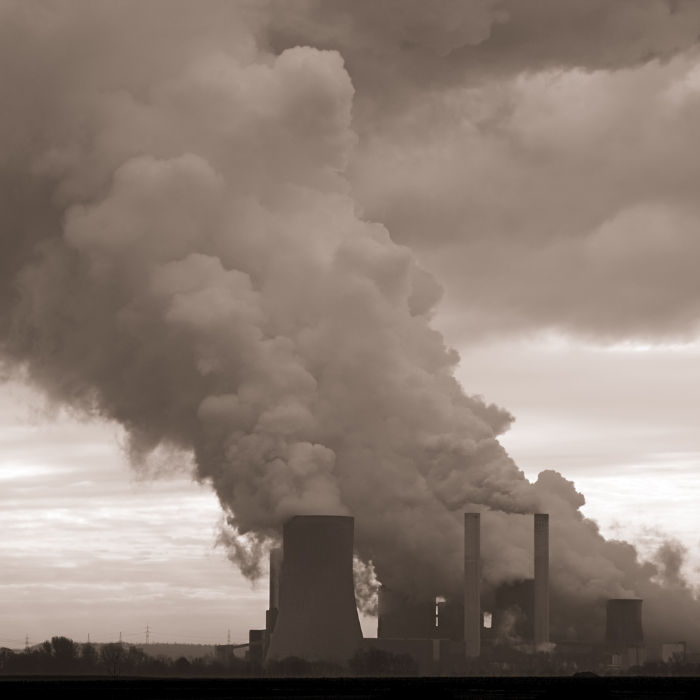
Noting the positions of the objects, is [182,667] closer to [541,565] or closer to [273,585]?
[273,585]

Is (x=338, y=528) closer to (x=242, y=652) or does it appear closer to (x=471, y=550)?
(x=471, y=550)

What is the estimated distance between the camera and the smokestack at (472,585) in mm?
105062

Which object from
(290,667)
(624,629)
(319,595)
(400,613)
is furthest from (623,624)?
(319,595)

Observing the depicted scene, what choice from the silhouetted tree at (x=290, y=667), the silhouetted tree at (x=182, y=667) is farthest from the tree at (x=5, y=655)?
the silhouetted tree at (x=290, y=667)

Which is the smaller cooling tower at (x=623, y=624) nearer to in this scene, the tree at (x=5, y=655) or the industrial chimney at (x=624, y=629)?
the industrial chimney at (x=624, y=629)

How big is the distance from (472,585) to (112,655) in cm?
3572

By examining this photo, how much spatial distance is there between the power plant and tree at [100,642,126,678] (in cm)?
1206

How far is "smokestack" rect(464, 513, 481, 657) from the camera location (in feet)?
345

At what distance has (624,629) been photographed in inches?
4518

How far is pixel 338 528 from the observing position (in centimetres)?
9100

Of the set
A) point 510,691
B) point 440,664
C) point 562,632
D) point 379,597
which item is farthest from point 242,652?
point 510,691

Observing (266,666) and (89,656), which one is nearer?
(266,666)

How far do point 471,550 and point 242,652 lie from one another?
27.0m

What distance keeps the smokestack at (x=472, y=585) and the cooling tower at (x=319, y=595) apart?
1642cm
